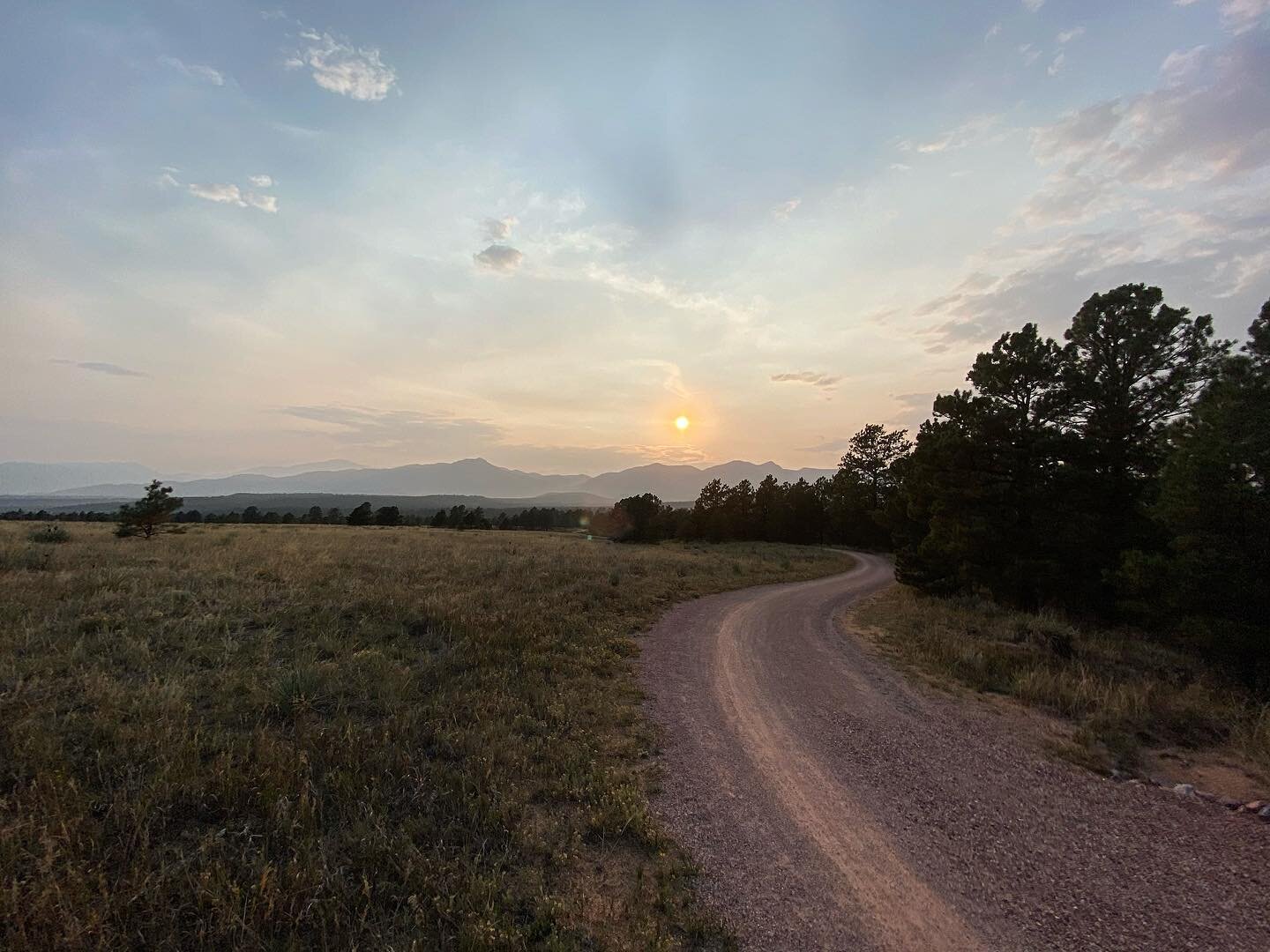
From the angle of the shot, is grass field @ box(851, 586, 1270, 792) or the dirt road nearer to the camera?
the dirt road

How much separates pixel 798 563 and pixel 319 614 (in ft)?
107

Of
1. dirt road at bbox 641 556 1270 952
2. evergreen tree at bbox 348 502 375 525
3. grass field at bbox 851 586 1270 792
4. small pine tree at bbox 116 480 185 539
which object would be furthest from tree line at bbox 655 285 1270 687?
evergreen tree at bbox 348 502 375 525

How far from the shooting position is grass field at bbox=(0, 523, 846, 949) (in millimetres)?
4090

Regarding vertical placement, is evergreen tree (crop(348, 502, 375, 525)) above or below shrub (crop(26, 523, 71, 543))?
below

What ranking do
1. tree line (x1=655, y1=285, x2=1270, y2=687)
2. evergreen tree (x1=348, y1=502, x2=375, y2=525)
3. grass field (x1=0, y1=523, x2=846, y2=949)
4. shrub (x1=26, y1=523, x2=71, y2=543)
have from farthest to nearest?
evergreen tree (x1=348, y1=502, x2=375, y2=525)
shrub (x1=26, y1=523, x2=71, y2=543)
tree line (x1=655, y1=285, x2=1270, y2=687)
grass field (x1=0, y1=523, x2=846, y2=949)

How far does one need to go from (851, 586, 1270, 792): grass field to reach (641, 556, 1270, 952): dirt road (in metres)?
1.49

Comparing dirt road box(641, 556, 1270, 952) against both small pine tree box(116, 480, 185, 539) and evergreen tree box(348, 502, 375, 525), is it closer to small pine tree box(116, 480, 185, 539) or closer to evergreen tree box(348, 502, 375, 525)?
small pine tree box(116, 480, 185, 539)

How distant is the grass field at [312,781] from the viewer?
4.09m

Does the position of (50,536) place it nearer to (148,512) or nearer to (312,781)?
(148,512)

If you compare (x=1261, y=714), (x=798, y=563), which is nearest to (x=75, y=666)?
(x=1261, y=714)

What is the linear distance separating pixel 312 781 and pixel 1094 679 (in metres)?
13.7

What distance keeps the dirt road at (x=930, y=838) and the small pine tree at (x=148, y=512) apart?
93.6 feet

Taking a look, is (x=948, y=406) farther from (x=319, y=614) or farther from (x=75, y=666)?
(x=75, y=666)

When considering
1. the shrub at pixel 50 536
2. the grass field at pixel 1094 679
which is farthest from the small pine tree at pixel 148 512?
the grass field at pixel 1094 679
